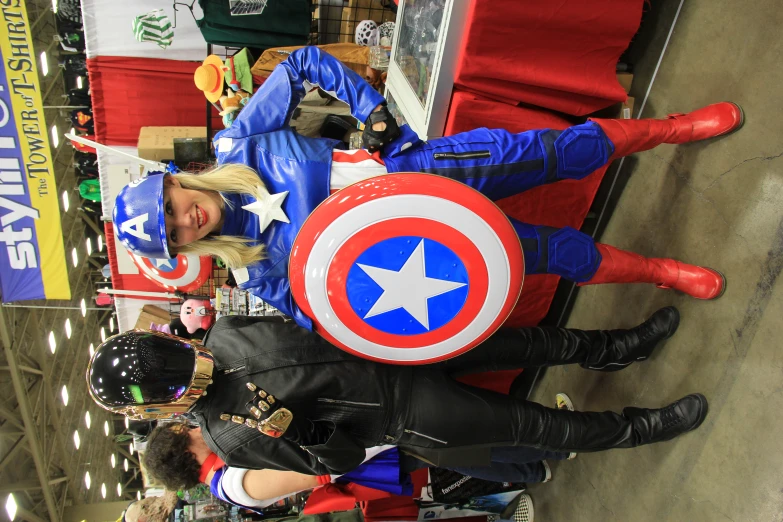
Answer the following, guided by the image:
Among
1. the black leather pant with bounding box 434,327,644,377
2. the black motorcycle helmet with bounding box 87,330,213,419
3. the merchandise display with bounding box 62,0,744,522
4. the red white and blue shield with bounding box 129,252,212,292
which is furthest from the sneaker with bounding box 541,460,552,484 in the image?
the red white and blue shield with bounding box 129,252,212,292

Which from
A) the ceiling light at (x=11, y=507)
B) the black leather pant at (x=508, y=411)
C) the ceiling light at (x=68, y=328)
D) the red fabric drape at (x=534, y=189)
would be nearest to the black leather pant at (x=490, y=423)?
the black leather pant at (x=508, y=411)

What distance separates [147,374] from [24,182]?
4.42 meters

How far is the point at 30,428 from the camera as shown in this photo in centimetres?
679

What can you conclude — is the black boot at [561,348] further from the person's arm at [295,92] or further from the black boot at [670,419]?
the person's arm at [295,92]

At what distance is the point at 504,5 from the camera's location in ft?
6.81

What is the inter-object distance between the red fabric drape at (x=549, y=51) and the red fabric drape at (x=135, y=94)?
11.7ft

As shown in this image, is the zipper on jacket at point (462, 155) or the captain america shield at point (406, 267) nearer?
the captain america shield at point (406, 267)

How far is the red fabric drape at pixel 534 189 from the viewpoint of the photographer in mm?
2451

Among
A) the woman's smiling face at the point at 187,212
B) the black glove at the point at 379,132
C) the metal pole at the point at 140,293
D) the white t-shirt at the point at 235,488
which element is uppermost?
the black glove at the point at 379,132

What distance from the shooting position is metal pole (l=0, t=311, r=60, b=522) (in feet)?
21.1

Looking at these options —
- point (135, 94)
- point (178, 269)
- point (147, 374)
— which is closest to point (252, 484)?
point (147, 374)

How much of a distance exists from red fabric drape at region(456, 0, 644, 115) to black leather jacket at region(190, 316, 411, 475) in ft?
4.88

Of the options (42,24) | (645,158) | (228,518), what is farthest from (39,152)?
(645,158)

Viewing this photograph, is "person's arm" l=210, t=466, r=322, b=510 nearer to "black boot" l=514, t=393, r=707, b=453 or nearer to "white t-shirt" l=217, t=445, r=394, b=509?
"white t-shirt" l=217, t=445, r=394, b=509
